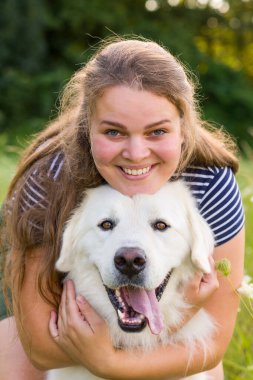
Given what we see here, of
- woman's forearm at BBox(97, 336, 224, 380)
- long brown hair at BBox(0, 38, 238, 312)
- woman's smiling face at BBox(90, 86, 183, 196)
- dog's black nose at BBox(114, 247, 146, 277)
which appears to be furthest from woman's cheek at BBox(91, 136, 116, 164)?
woman's forearm at BBox(97, 336, 224, 380)

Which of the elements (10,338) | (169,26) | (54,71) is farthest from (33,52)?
(10,338)

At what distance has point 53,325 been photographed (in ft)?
10.1

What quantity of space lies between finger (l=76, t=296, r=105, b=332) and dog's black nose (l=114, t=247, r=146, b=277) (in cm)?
42

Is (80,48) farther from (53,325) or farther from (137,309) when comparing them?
(137,309)

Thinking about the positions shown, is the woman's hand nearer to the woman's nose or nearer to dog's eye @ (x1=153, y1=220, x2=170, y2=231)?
dog's eye @ (x1=153, y1=220, x2=170, y2=231)

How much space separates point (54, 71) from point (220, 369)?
13.7 meters

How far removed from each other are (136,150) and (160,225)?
0.35m

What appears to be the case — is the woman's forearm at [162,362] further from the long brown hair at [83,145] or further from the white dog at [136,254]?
the long brown hair at [83,145]

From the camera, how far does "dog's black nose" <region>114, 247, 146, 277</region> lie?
8.75ft

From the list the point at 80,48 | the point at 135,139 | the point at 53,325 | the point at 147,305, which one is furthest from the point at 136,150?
the point at 80,48

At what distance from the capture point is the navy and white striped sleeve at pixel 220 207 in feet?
10.0

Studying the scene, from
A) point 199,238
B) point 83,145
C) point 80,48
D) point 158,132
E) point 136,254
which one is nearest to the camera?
point 136,254

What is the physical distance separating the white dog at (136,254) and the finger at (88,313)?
3 centimetres

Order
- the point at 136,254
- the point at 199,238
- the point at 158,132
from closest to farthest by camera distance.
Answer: the point at 136,254, the point at 158,132, the point at 199,238
